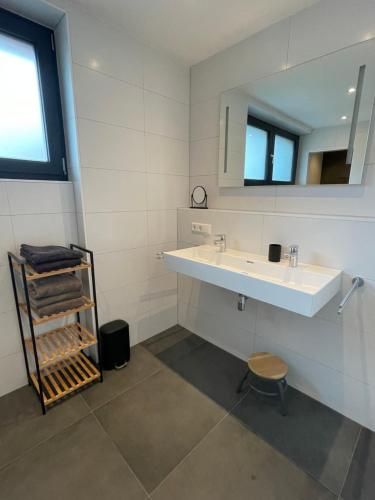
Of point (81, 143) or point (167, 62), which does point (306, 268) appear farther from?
point (167, 62)

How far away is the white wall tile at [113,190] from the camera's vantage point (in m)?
1.61

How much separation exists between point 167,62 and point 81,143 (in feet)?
3.20

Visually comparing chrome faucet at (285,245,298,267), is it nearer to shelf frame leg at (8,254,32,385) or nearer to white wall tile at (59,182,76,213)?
white wall tile at (59,182,76,213)

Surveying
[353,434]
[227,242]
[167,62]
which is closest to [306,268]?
[227,242]

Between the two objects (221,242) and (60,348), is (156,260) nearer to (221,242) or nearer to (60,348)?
(221,242)

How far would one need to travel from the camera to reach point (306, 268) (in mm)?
1405

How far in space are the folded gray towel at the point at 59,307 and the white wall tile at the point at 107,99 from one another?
1119 mm

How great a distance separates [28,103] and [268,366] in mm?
2186

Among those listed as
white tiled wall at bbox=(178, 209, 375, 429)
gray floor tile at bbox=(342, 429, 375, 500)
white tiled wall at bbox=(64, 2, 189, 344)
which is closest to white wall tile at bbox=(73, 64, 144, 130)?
white tiled wall at bbox=(64, 2, 189, 344)

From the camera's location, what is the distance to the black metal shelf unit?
146cm

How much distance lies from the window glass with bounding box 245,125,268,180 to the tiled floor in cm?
145

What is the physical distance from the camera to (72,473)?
1.15 meters

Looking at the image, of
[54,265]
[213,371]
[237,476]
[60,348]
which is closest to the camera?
[237,476]

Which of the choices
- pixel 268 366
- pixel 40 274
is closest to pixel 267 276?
pixel 268 366
